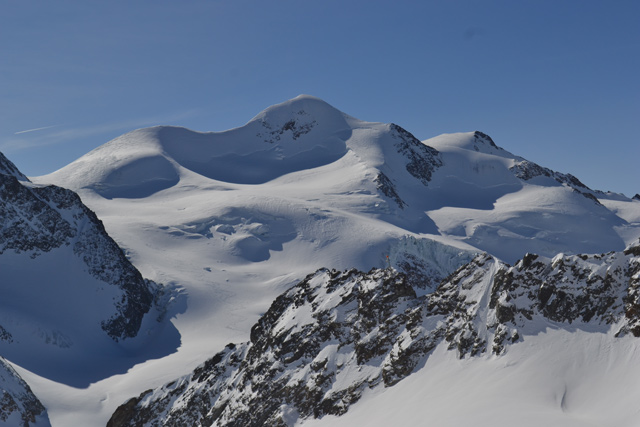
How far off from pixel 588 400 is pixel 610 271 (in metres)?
8.42

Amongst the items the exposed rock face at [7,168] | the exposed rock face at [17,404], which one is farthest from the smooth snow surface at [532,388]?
the exposed rock face at [7,168]

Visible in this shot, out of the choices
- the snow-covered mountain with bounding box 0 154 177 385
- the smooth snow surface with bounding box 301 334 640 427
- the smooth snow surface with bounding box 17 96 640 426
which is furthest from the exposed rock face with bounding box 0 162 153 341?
the smooth snow surface with bounding box 301 334 640 427

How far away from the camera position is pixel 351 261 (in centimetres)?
14225

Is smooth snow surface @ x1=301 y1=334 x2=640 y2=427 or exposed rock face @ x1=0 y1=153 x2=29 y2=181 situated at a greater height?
exposed rock face @ x1=0 y1=153 x2=29 y2=181

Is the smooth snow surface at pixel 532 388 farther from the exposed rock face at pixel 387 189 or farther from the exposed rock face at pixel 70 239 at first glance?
the exposed rock face at pixel 387 189

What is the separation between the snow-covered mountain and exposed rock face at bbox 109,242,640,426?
1718 inches

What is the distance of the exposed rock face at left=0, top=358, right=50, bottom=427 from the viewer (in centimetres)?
7894

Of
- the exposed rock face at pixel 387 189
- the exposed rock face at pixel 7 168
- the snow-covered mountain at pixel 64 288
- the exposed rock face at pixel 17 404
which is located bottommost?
the exposed rock face at pixel 17 404

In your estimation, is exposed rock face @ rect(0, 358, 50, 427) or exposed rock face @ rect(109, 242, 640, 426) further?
exposed rock face @ rect(0, 358, 50, 427)

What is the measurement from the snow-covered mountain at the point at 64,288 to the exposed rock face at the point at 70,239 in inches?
6.3

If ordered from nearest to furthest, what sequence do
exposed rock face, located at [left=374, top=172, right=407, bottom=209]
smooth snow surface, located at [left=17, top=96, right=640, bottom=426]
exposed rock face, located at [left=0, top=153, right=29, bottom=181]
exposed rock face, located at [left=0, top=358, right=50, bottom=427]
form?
exposed rock face, located at [left=0, top=358, right=50, bottom=427]
smooth snow surface, located at [left=17, top=96, right=640, bottom=426]
exposed rock face, located at [left=0, top=153, right=29, bottom=181]
exposed rock face, located at [left=374, top=172, right=407, bottom=209]

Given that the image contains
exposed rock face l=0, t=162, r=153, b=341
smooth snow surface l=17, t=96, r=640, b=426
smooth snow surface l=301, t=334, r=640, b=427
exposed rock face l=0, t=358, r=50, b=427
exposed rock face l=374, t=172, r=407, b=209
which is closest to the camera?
smooth snow surface l=301, t=334, r=640, b=427

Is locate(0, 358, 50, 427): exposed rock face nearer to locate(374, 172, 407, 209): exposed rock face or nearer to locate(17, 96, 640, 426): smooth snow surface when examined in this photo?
locate(17, 96, 640, 426): smooth snow surface

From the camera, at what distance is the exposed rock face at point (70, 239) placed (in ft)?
411
